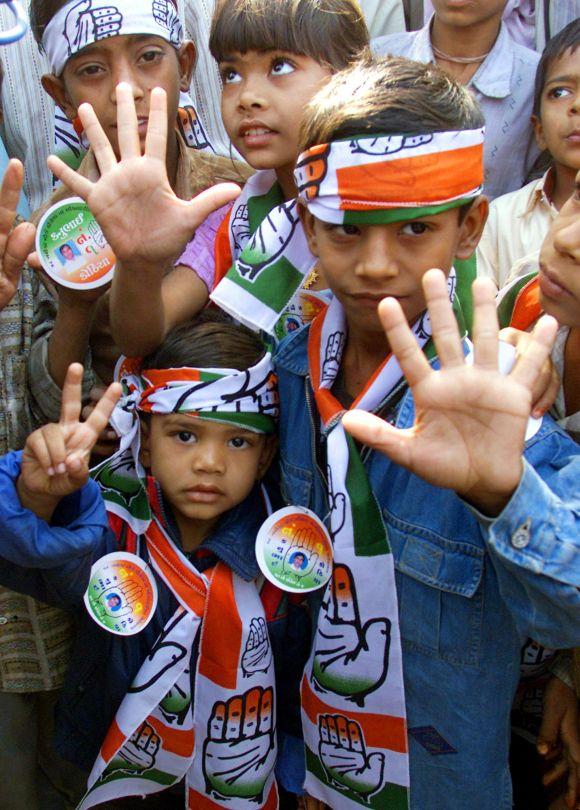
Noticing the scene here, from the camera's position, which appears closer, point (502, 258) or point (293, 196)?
point (293, 196)

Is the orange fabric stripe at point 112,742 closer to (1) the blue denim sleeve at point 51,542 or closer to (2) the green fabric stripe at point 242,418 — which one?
(1) the blue denim sleeve at point 51,542

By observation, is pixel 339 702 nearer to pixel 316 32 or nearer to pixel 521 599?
pixel 521 599

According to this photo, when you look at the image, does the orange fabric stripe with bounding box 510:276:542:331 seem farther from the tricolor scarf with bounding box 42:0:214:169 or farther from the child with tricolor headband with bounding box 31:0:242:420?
the tricolor scarf with bounding box 42:0:214:169

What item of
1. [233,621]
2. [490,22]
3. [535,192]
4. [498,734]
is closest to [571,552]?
[498,734]

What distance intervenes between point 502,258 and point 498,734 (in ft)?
4.76

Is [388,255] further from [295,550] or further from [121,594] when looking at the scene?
[121,594]

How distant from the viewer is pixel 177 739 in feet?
7.86

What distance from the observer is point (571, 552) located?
1649 millimetres

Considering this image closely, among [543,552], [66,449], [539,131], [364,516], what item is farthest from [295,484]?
[539,131]

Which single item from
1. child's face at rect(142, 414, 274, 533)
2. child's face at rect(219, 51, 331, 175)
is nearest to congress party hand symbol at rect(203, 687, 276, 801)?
child's face at rect(142, 414, 274, 533)

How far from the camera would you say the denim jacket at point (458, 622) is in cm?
181

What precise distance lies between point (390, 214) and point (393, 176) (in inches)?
3.0

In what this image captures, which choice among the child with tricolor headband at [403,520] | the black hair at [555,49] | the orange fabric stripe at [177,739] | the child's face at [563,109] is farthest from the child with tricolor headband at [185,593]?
the black hair at [555,49]

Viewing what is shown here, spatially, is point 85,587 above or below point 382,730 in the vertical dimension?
above
